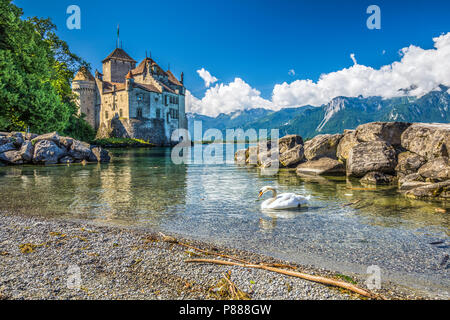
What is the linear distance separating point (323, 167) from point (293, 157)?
12.8ft

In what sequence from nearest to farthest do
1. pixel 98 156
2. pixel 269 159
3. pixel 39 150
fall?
pixel 269 159 < pixel 39 150 < pixel 98 156

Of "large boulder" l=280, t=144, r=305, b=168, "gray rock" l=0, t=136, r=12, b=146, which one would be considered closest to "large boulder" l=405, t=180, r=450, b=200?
"large boulder" l=280, t=144, r=305, b=168

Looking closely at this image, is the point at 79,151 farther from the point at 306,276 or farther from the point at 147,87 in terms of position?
the point at 147,87

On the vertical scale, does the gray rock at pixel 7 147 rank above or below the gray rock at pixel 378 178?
above

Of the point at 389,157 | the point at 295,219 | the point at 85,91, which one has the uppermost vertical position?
the point at 85,91

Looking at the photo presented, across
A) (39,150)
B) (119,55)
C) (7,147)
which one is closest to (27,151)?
(39,150)

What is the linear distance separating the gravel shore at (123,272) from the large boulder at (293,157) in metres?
17.5

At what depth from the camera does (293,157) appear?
2222 cm

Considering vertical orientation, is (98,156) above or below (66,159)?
above

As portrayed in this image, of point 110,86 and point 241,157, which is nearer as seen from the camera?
point 241,157

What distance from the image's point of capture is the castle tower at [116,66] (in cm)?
9156

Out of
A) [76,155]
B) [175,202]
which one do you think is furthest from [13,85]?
[175,202]

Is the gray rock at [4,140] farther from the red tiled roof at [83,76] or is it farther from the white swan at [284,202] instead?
the red tiled roof at [83,76]

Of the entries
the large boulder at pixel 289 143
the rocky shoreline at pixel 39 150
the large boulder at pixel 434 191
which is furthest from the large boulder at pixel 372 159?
the rocky shoreline at pixel 39 150
